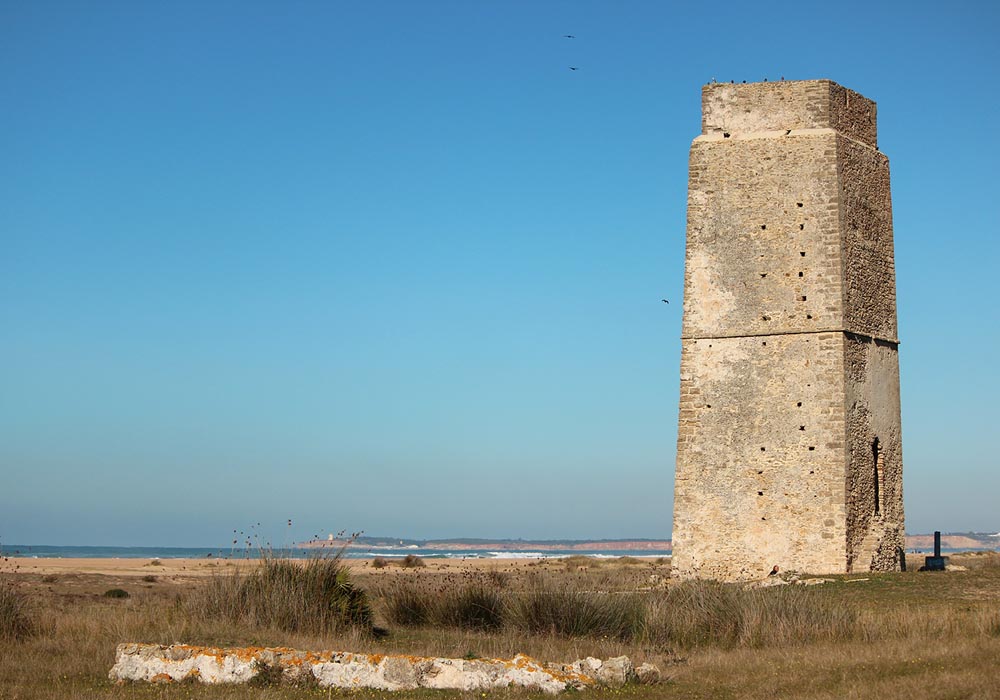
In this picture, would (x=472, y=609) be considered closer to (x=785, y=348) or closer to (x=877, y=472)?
(x=785, y=348)

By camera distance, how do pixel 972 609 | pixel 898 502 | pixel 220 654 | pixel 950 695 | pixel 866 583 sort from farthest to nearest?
1. pixel 898 502
2. pixel 866 583
3. pixel 972 609
4. pixel 220 654
5. pixel 950 695

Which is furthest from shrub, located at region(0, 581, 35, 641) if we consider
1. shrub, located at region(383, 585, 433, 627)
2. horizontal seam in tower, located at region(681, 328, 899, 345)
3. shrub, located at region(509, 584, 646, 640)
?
horizontal seam in tower, located at region(681, 328, 899, 345)

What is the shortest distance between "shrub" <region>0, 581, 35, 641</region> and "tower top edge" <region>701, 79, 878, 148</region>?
54.0 feet

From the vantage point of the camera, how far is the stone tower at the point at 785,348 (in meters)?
23.5

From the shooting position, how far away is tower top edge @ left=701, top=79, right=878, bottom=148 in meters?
24.6

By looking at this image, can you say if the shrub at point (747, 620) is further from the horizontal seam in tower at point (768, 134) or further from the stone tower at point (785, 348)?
the horizontal seam in tower at point (768, 134)

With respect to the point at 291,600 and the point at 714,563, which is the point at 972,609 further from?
the point at 291,600

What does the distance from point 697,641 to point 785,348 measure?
9491 mm

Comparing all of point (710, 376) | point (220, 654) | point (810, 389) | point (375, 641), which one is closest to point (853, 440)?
point (810, 389)

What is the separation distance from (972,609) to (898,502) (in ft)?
28.5

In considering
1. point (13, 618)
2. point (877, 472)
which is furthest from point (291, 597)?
point (877, 472)

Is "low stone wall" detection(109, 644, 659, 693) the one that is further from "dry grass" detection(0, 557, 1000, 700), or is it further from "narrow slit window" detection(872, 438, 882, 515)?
"narrow slit window" detection(872, 438, 882, 515)

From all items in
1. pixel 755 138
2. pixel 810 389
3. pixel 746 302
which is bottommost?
pixel 810 389

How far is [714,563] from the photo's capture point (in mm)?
24109
